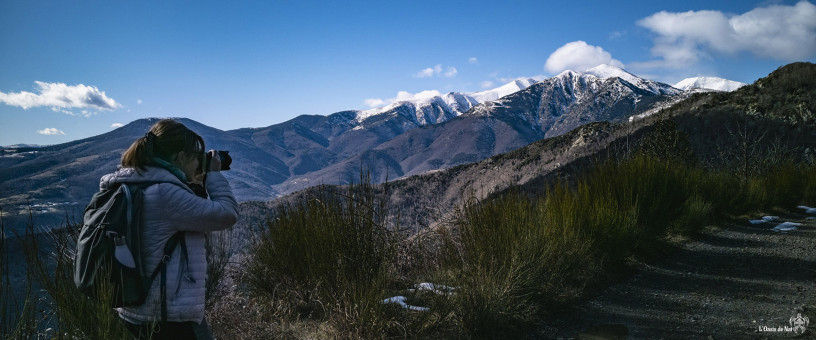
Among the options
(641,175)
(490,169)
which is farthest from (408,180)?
(641,175)

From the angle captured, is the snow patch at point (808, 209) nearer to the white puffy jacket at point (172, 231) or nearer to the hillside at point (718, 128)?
the white puffy jacket at point (172, 231)

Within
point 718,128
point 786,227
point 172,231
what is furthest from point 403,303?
point 718,128

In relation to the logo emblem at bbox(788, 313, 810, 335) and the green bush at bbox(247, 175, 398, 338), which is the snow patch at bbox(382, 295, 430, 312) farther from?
the logo emblem at bbox(788, 313, 810, 335)

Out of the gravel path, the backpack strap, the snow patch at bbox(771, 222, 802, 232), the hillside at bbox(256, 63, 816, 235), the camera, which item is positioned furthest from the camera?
the hillside at bbox(256, 63, 816, 235)

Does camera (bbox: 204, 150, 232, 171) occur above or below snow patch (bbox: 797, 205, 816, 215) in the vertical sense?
above

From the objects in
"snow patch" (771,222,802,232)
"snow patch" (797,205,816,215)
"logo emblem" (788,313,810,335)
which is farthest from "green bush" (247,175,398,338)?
"snow patch" (797,205,816,215)

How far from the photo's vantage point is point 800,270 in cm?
376

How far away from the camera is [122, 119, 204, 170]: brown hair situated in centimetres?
171

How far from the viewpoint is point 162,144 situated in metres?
1.78

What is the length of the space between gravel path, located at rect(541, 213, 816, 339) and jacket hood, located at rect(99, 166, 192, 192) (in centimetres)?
232

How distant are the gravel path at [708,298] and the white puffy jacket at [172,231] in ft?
6.83

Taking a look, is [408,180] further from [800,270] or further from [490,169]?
[800,270]

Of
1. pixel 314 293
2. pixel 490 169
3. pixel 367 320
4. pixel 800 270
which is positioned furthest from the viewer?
pixel 490 169

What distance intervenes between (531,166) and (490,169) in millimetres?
8606
